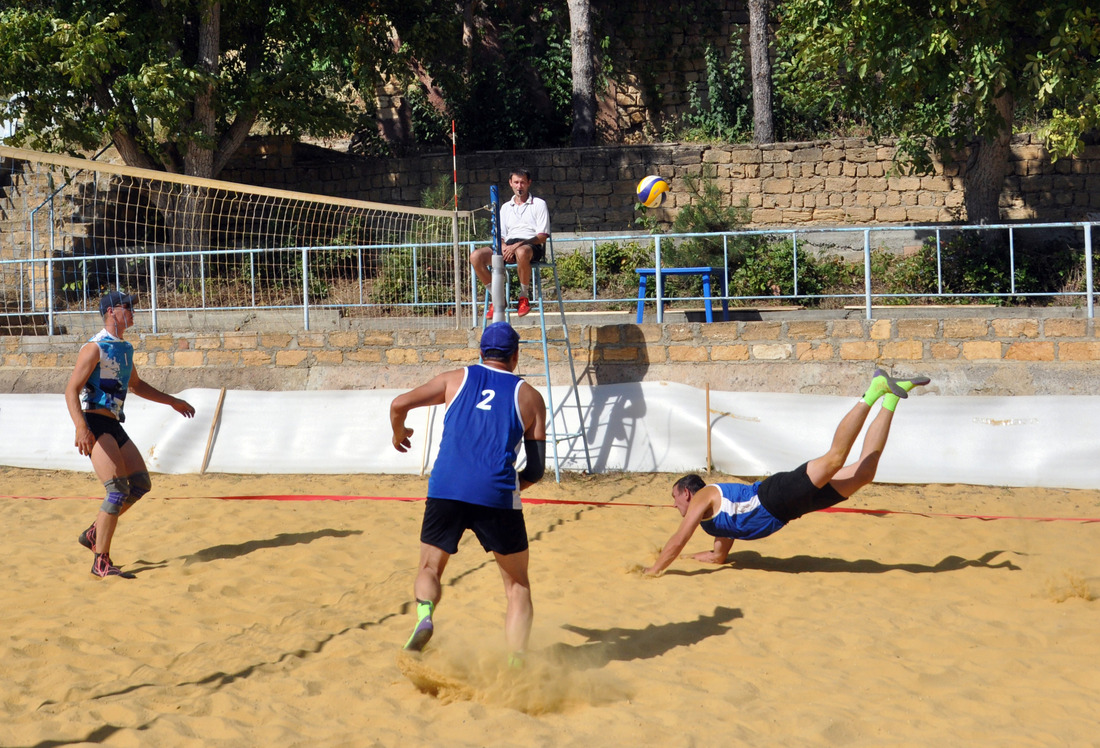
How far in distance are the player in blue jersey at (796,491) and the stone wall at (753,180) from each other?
11629 mm

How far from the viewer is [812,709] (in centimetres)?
409

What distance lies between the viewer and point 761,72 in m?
17.7

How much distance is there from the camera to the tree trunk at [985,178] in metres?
14.0

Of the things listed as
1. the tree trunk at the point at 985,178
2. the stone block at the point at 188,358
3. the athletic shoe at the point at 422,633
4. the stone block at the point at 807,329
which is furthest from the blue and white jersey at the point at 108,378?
the tree trunk at the point at 985,178

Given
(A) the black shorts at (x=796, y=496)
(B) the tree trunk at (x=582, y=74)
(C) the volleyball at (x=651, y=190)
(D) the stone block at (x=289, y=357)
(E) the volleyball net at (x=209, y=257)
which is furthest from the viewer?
(B) the tree trunk at (x=582, y=74)

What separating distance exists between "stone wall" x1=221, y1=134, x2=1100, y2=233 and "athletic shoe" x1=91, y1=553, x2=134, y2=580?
458 inches

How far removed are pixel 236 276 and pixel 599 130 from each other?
10.2 m

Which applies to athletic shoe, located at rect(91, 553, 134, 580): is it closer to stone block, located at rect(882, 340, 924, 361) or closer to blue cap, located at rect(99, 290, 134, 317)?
blue cap, located at rect(99, 290, 134, 317)

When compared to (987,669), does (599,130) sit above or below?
above

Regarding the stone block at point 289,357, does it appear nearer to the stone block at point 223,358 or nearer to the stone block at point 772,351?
the stone block at point 223,358

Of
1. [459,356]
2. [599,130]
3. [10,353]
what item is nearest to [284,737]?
[459,356]

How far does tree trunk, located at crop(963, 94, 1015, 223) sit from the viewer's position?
552 inches

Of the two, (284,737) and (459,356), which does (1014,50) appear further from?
(284,737)

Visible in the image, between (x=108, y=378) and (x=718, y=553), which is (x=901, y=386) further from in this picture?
(x=108, y=378)
